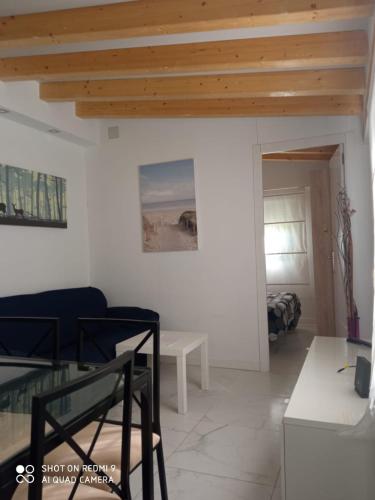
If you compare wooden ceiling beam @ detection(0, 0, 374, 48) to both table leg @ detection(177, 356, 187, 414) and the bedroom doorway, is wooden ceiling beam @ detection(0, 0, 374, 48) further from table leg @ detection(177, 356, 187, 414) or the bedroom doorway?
the bedroom doorway

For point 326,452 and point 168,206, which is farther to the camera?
point 168,206

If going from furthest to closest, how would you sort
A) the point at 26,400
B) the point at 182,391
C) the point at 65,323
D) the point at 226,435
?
the point at 65,323, the point at 182,391, the point at 226,435, the point at 26,400

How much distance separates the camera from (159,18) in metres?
2.10

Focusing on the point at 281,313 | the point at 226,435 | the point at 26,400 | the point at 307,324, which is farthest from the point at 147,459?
the point at 307,324

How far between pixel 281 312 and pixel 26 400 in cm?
346

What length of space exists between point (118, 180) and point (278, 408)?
120 inches

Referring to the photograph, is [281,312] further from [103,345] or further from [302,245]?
[103,345]

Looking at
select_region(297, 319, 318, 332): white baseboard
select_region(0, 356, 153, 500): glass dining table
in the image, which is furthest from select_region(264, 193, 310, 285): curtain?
select_region(0, 356, 153, 500): glass dining table

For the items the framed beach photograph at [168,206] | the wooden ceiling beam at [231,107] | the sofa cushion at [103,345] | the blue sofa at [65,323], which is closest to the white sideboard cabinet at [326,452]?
the blue sofa at [65,323]

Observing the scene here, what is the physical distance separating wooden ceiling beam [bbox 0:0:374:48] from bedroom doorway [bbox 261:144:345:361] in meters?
2.77

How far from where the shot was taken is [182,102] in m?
3.62

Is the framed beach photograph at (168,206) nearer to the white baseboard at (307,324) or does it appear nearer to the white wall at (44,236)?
the white wall at (44,236)

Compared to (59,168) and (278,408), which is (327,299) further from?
(59,168)

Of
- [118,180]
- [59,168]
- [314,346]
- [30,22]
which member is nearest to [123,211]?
[118,180]
